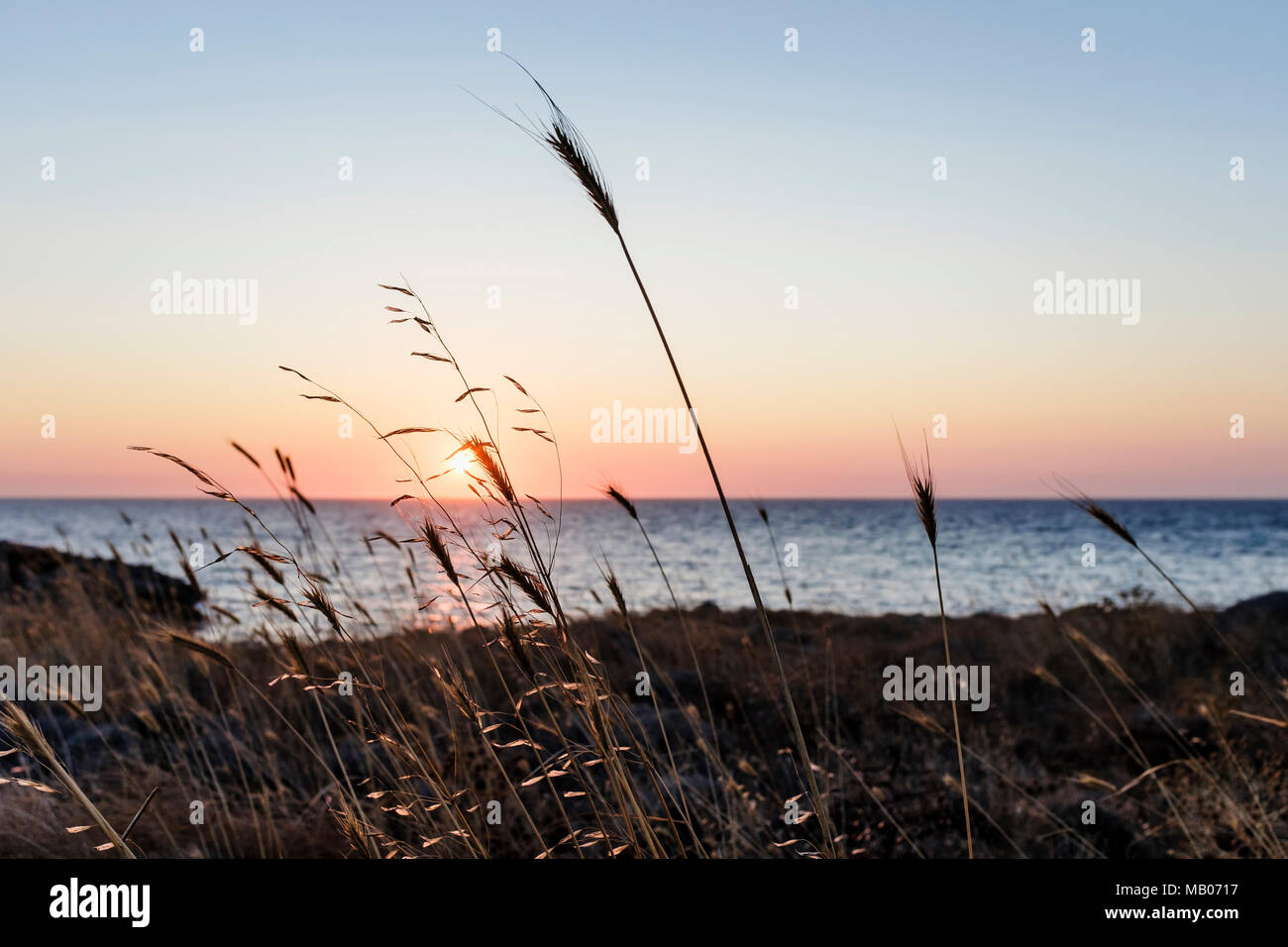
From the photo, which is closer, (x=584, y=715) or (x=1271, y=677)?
(x=584, y=715)

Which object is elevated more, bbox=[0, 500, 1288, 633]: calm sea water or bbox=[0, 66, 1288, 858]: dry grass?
bbox=[0, 66, 1288, 858]: dry grass

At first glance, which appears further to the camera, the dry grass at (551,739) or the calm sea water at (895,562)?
the calm sea water at (895,562)

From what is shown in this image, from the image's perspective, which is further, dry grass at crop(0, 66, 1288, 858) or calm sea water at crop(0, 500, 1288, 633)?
calm sea water at crop(0, 500, 1288, 633)

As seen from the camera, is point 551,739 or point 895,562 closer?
point 551,739

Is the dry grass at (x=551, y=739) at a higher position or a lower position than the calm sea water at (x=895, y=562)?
higher

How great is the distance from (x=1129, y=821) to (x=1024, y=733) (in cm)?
246

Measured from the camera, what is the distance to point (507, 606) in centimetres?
151

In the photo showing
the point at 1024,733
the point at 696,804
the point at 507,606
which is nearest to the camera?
the point at 507,606

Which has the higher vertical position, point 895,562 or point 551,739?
point 551,739

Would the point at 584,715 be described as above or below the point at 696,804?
above
